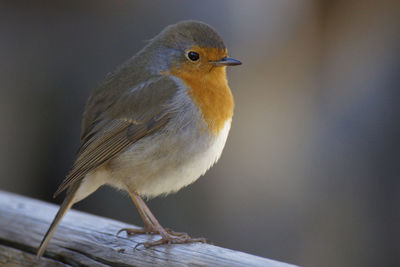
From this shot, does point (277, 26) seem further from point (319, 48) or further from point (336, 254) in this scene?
point (336, 254)

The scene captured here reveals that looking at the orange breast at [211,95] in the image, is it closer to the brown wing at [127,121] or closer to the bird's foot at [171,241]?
the brown wing at [127,121]

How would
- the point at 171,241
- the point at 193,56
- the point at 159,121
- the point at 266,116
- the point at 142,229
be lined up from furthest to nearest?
the point at 266,116
the point at 193,56
the point at 159,121
the point at 142,229
the point at 171,241

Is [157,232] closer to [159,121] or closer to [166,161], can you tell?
[166,161]

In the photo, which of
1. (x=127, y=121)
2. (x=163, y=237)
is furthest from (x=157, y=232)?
(x=127, y=121)

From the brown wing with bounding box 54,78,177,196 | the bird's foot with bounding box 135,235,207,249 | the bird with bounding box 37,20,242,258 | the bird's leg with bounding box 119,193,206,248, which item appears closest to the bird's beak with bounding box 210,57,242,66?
the bird with bounding box 37,20,242,258

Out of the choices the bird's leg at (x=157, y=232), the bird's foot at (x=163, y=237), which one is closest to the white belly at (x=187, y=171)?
the bird's leg at (x=157, y=232)

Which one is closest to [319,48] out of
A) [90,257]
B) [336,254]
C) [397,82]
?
[397,82]
